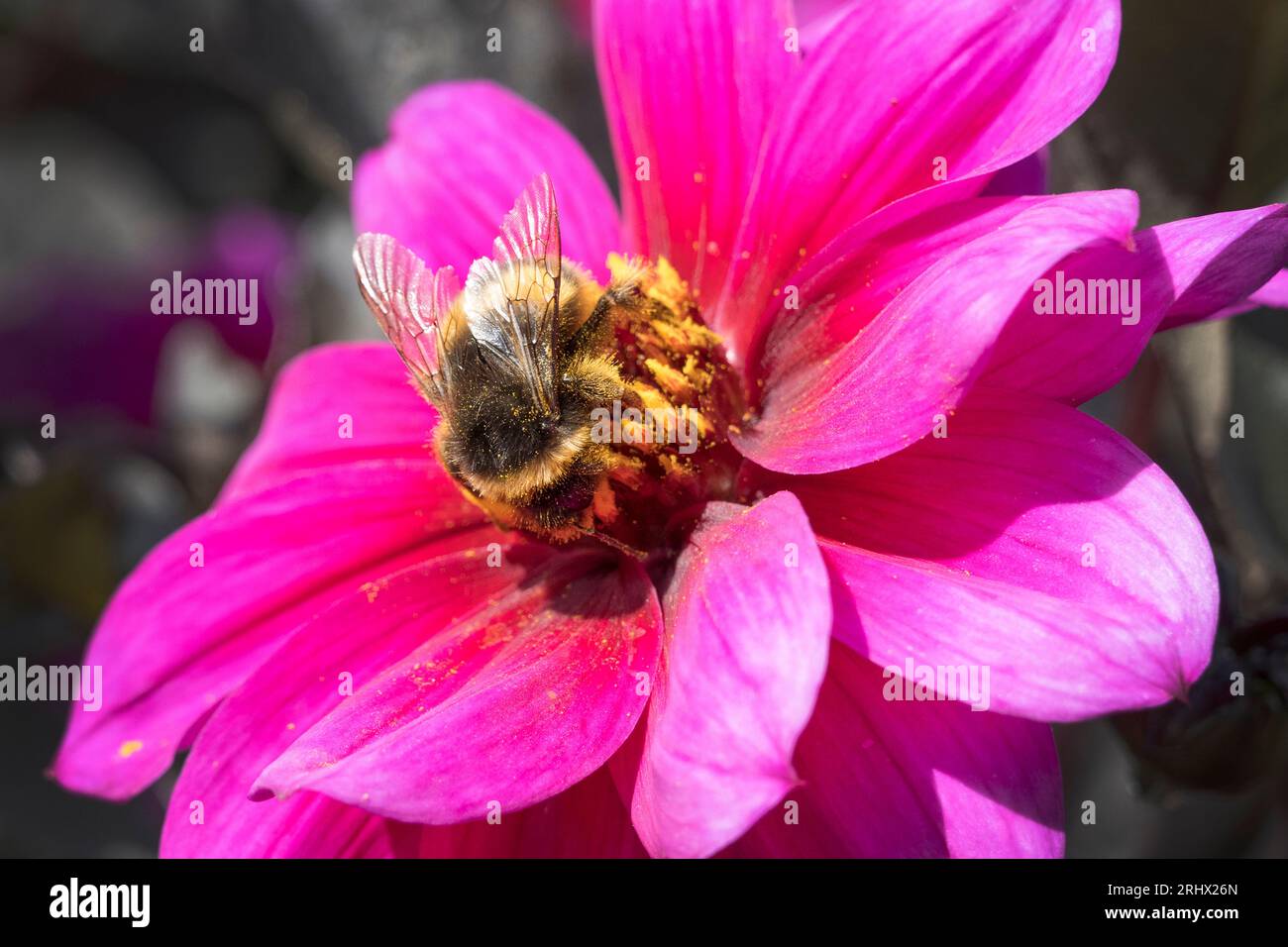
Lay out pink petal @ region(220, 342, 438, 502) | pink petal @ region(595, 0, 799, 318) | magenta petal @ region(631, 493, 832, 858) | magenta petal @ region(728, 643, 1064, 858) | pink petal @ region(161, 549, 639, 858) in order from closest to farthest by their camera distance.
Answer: magenta petal @ region(631, 493, 832, 858) < magenta petal @ region(728, 643, 1064, 858) < pink petal @ region(161, 549, 639, 858) < pink petal @ region(595, 0, 799, 318) < pink petal @ region(220, 342, 438, 502)

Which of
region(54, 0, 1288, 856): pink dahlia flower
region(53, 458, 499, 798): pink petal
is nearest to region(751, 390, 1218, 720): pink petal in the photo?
region(54, 0, 1288, 856): pink dahlia flower

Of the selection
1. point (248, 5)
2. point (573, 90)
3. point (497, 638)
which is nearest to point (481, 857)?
point (497, 638)

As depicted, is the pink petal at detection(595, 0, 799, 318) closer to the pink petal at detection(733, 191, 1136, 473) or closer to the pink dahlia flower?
the pink dahlia flower

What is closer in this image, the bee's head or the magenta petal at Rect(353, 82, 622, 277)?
the bee's head

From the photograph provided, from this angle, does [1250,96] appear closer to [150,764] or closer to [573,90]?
[573,90]

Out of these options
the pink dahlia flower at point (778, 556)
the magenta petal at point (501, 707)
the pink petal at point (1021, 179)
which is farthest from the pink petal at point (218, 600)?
the pink petal at point (1021, 179)
